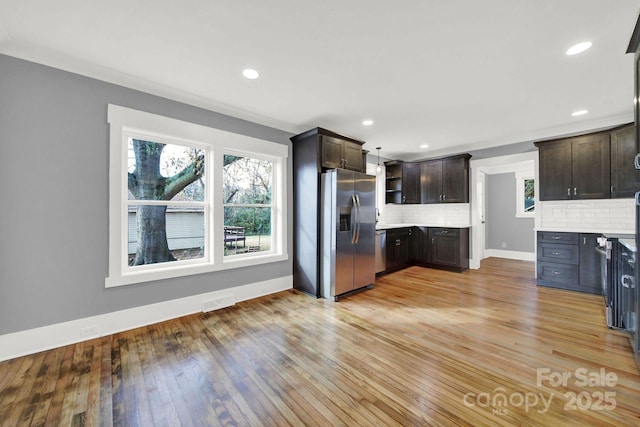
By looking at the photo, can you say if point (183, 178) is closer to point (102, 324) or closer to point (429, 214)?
point (102, 324)

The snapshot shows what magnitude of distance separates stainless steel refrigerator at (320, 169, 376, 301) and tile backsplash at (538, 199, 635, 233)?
305 centimetres

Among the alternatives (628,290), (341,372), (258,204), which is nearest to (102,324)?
(258,204)

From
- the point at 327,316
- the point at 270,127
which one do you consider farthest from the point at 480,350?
the point at 270,127

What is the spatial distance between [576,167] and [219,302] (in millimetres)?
5677

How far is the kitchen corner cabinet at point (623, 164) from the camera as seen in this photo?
353 cm

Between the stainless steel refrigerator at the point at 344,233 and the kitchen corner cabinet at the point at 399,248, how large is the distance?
1181 millimetres

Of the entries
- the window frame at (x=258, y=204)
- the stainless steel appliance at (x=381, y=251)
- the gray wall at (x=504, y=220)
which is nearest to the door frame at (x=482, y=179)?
the gray wall at (x=504, y=220)

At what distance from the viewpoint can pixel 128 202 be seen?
2.75 metres

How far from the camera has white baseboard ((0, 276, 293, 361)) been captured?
2164 mm

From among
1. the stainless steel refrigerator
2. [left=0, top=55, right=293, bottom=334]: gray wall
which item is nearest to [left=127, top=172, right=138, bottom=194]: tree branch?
[left=0, top=55, right=293, bottom=334]: gray wall

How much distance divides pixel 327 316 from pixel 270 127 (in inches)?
110

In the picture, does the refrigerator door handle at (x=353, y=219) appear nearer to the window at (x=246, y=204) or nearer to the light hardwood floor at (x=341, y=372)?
the light hardwood floor at (x=341, y=372)

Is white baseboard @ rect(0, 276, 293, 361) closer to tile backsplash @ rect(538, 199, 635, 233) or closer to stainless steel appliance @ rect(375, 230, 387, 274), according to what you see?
stainless steel appliance @ rect(375, 230, 387, 274)

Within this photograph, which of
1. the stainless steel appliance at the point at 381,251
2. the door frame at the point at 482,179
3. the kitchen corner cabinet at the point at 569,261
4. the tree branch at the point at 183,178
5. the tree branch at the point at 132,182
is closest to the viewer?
the tree branch at the point at 132,182
